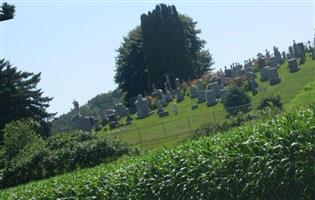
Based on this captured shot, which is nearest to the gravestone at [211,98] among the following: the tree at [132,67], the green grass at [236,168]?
A: the green grass at [236,168]

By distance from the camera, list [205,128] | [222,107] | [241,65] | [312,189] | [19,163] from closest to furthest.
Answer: [312,189] < [205,128] < [19,163] < [222,107] < [241,65]

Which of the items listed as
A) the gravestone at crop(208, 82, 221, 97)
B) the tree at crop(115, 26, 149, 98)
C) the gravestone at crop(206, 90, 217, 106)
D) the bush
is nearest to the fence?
the gravestone at crop(206, 90, 217, 106)

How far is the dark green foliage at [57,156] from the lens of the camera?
2147 cm

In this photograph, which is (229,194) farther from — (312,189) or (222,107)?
(222,107)

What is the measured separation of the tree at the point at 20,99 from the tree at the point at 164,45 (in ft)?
53.3

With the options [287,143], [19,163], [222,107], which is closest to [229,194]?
[287,143]

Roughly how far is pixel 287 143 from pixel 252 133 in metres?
0.82

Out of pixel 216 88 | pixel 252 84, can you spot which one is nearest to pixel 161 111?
pixel 216 88

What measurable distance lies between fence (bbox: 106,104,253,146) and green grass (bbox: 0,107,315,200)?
17.2 metres

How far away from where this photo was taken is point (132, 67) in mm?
73812

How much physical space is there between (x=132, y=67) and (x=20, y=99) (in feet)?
85.1

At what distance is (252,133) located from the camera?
8055 mm

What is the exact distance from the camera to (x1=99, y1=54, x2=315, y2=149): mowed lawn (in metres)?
27.9

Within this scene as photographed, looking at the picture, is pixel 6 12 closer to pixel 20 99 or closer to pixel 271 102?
pixel 271 102
